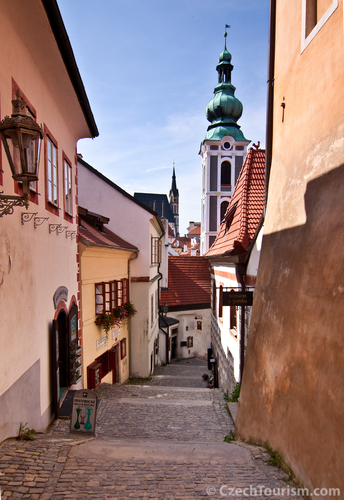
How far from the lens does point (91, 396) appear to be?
541cm

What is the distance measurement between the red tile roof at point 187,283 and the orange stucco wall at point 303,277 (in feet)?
53.5

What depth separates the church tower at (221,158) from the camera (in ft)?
131

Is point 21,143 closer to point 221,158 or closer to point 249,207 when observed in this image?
point 249,207

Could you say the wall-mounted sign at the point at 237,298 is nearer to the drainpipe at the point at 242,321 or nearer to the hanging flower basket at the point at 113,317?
the drainpipe at the point at 242,321

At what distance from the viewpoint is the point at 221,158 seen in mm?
40375

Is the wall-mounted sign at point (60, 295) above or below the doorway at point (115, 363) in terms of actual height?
above

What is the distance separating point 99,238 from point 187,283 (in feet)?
46.4

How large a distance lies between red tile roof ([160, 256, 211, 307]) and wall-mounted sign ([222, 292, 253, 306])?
1482 centimetres

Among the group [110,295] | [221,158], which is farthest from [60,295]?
[221,158]

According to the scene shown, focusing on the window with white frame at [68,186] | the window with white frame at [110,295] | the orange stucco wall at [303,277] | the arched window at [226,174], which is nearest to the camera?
the orange stucco wall at [303,277]

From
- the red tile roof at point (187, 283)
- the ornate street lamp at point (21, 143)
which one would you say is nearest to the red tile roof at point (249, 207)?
the ornate street lamp at point (21, 143)

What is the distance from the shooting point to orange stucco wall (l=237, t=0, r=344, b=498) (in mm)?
3797

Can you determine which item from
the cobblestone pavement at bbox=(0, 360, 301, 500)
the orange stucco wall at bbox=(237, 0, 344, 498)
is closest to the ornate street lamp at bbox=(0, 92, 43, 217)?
the cobblestone pavement at bbox=(0, 360, 301, 500)

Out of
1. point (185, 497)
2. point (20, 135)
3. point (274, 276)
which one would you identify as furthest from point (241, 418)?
point (20, 135)
